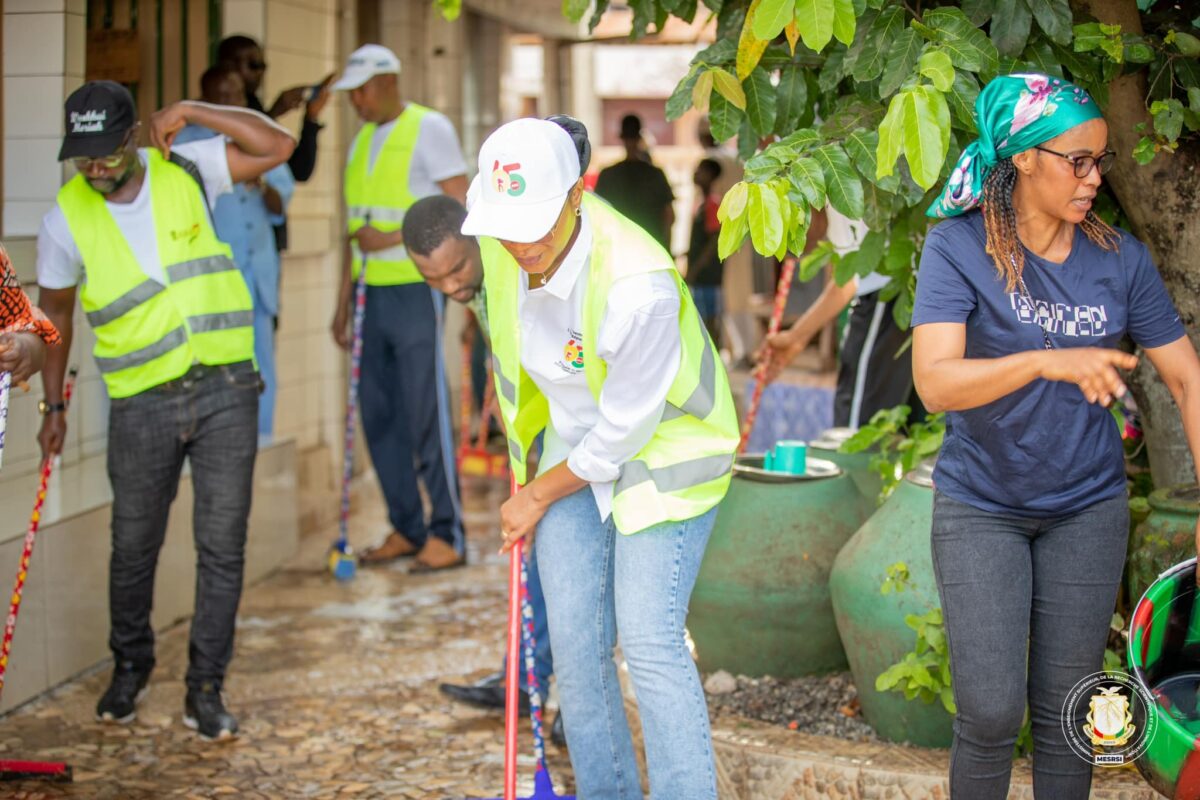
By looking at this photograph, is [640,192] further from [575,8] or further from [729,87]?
[729,87]

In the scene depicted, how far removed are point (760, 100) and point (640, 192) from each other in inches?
231

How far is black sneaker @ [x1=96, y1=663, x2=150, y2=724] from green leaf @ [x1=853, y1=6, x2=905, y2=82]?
3.12m

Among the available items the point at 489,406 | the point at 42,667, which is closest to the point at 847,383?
the point at 42,667

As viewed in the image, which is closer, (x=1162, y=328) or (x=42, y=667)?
(x=1162, y=328)

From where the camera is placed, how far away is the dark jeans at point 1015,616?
3217mm

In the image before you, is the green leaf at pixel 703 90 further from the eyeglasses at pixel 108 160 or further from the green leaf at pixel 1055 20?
the eyeglasses at pixel 108 160

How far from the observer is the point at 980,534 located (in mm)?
3232

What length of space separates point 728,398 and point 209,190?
226cm

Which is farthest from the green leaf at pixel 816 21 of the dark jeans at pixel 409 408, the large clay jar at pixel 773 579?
the dark jeans at pixel 409 408

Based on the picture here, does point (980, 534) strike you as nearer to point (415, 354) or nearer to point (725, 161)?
point (415, 354)

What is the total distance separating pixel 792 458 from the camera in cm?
482

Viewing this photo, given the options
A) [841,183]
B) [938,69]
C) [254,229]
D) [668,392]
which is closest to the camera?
[938,69]

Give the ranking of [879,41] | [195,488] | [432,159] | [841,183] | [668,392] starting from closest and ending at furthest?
1. [668,392]
2. [841,183]
3. [879,41]
4. [195,488]
5. [432,159]

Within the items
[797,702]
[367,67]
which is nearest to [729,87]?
[797,702]
